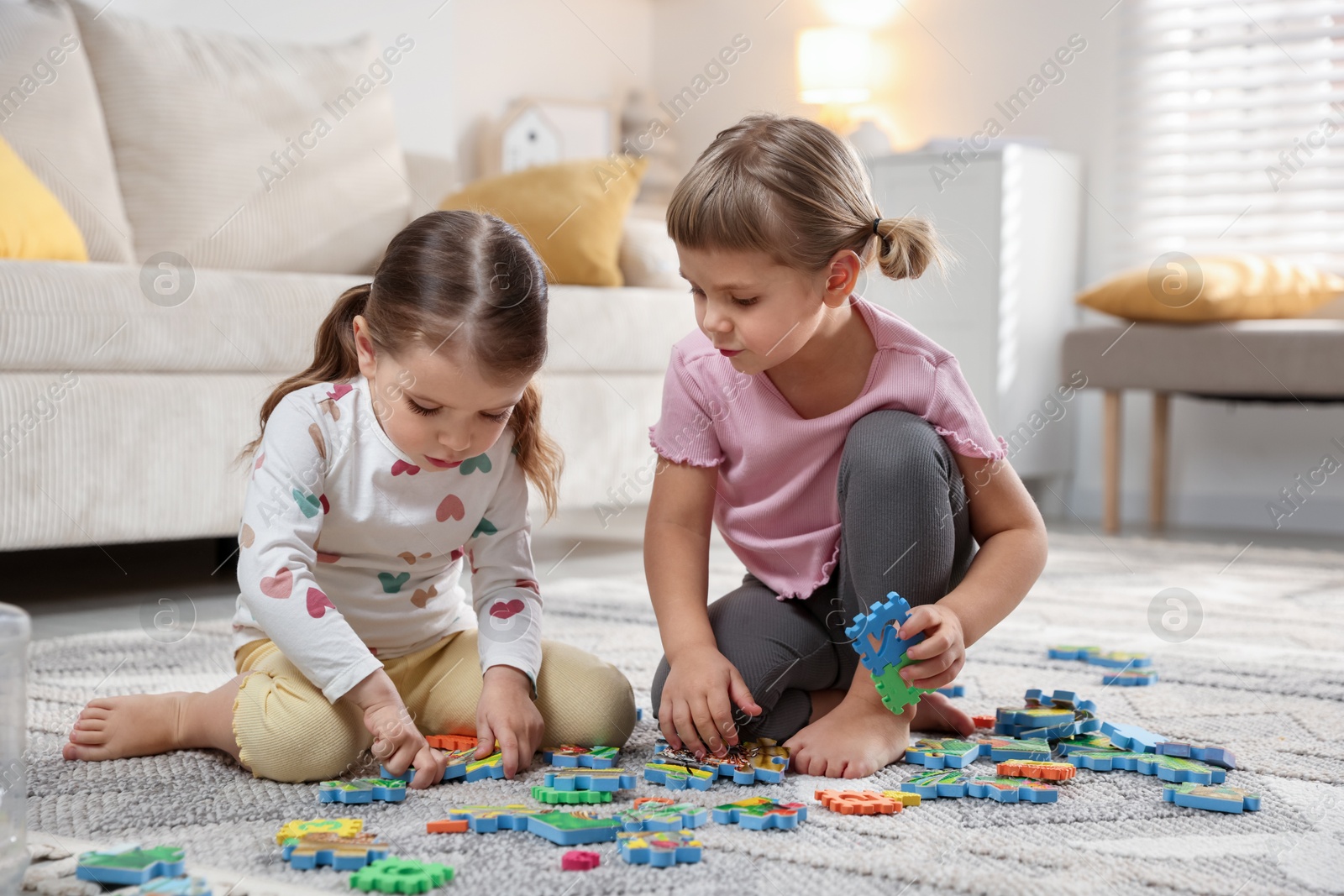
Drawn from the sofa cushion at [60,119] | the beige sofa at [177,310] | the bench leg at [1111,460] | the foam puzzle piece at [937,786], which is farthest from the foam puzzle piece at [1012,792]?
the bench leg at [1111,460]

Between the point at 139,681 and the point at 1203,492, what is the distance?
107 inches

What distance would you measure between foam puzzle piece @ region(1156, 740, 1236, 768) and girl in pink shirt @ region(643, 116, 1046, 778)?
0.16 metres

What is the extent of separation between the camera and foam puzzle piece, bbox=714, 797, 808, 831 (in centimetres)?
83

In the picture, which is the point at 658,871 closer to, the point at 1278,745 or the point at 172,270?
the point at 1278,745

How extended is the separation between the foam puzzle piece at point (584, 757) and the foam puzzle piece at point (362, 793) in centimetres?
13

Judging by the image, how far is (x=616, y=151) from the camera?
4.02 meters

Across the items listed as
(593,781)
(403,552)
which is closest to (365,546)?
(403,552)

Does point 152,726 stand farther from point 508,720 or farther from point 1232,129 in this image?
point 1232,129

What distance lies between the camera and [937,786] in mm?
910

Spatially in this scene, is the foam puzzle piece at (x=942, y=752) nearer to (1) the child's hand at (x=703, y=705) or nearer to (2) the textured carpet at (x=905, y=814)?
(2) the textured carpet at (x=905, y=814)

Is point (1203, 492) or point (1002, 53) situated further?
point (1002, 53)

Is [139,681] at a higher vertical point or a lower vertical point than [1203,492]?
lower

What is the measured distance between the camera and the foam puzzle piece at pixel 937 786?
2.98ft

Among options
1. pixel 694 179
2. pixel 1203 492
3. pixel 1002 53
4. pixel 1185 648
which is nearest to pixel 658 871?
pixel 694 179
